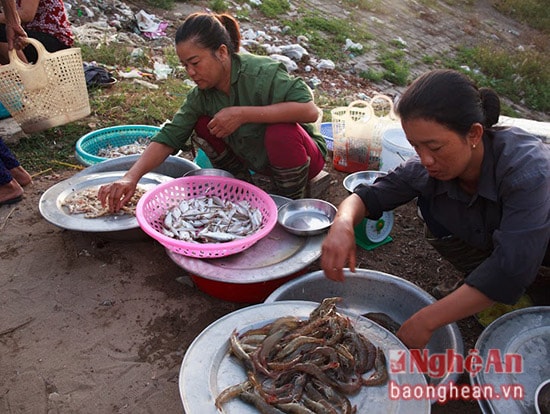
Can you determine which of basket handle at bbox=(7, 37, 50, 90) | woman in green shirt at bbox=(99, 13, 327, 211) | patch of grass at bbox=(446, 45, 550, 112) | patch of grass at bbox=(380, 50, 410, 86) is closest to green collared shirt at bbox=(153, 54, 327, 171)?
woman in green shirt at bbox=(99, 13, 327, 211)

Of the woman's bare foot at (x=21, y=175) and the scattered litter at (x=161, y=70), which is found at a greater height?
the scattered litter at (x=161, y=70)

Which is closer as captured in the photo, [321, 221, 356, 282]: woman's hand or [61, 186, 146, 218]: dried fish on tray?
[321, 221, 356, 282]: woman's hand

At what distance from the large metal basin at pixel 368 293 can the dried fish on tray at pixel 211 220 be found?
54 cm

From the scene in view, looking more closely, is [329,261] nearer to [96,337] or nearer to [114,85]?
[96,337]

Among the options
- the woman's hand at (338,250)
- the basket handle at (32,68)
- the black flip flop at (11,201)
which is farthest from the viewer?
the basket handle at (32,68)

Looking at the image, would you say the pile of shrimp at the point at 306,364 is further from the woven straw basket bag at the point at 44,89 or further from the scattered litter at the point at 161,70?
the scattered litter at the point at 161,70

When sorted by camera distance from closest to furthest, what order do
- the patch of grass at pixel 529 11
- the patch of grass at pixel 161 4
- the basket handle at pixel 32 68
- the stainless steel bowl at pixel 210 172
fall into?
the stainless steel bowl at pixel 210 172
the basket handle at pixel 32 68
the patch of grass at pixel 161 4
the patch of grass at pixel 529 11

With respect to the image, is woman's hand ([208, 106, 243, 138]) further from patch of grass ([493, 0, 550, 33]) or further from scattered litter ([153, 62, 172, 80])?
patch of grass ([493, 0, 550, 33])

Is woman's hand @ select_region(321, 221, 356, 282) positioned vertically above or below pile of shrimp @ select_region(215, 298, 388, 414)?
above

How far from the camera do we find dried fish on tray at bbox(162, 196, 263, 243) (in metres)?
2.76

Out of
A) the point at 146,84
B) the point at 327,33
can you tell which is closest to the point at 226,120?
the point at 146,84

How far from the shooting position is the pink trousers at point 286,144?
300 cm

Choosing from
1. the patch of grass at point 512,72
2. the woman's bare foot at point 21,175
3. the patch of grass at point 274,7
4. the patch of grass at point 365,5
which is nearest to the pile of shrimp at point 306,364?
the woman's bare foot at point 21,175

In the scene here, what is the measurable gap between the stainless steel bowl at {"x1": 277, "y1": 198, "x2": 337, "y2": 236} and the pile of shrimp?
39.5 inches
